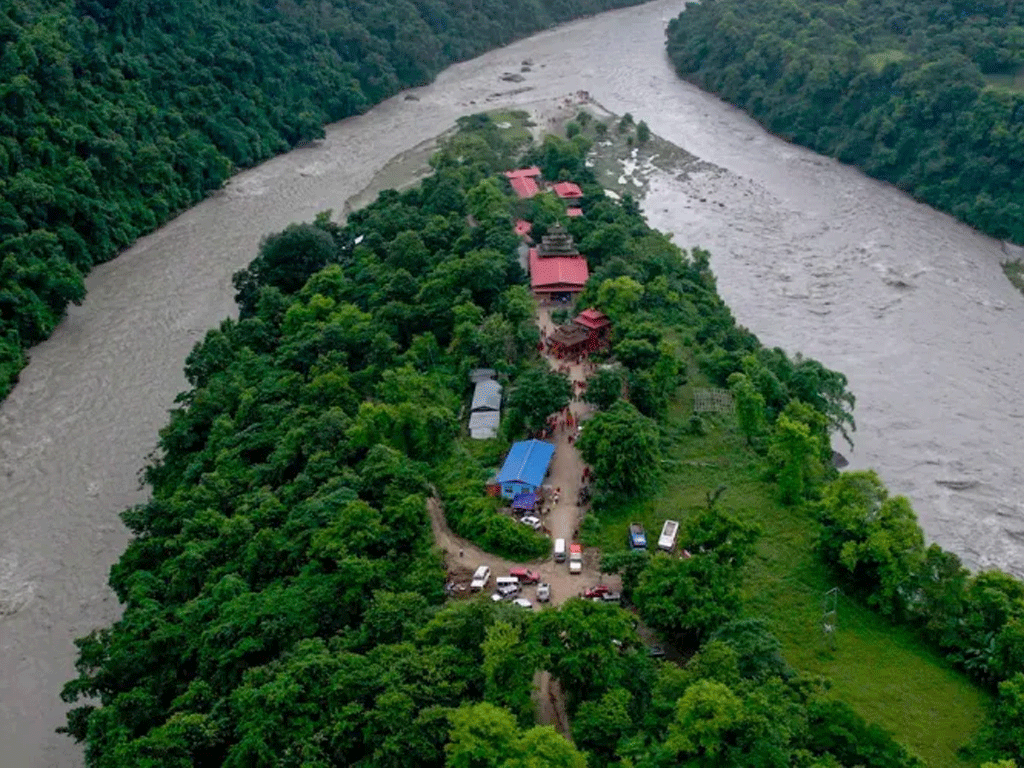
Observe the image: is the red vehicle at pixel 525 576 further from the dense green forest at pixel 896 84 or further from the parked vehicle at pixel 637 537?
the dense green forest at pixel 896 84

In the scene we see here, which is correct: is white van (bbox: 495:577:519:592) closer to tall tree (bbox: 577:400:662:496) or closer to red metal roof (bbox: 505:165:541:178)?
tall tree (bbox: 577:400:662:496)

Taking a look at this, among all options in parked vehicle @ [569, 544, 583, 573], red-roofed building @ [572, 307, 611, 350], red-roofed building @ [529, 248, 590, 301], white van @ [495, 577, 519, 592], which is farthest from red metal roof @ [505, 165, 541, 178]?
white van @ [495, 577, 519, 592]

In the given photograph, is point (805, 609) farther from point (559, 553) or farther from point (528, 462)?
point (528, 462)

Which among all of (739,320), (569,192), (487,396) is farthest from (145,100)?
(739,320)

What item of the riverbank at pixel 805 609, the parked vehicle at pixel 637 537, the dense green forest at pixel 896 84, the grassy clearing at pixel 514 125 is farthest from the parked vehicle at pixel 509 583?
the grassy clearing at pixel 514 125

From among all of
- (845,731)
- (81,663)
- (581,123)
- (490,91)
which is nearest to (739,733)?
(845,731)
